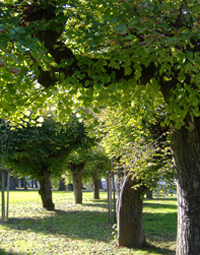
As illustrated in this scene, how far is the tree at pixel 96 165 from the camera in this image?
Result: 20892 mm

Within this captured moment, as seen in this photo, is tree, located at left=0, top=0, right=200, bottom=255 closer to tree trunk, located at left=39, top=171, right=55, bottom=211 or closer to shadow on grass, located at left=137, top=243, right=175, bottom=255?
shadow on grass, located at left=137, top=243, right=175, bottom=255

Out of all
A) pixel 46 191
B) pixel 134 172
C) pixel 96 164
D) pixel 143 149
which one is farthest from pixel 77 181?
pixel 143 149

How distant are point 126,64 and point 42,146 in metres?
12.0

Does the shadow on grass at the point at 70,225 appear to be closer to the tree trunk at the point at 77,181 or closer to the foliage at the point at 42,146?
the foliage at the point at 42,146

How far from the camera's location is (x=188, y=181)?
4.40 metres

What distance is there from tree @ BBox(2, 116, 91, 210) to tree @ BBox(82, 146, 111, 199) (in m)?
4.01

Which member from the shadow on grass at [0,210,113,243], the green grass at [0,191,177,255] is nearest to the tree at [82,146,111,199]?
the green grass at [0,191,177,255]

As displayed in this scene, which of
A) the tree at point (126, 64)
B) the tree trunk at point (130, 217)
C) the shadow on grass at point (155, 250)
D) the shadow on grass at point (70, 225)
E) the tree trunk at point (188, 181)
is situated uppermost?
the tree at point (126, 64)

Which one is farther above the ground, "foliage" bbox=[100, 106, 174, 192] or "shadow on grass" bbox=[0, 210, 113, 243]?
"foliage" bbox=[100, 106, 174, 192]

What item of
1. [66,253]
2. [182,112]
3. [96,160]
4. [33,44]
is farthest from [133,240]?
[96,160]

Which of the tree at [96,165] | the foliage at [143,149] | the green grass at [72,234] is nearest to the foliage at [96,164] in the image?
the tree at [96,165]

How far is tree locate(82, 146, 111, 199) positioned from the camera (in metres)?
20.9

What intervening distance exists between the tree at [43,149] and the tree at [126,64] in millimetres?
8907

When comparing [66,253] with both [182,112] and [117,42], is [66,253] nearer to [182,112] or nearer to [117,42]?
[182,112]
